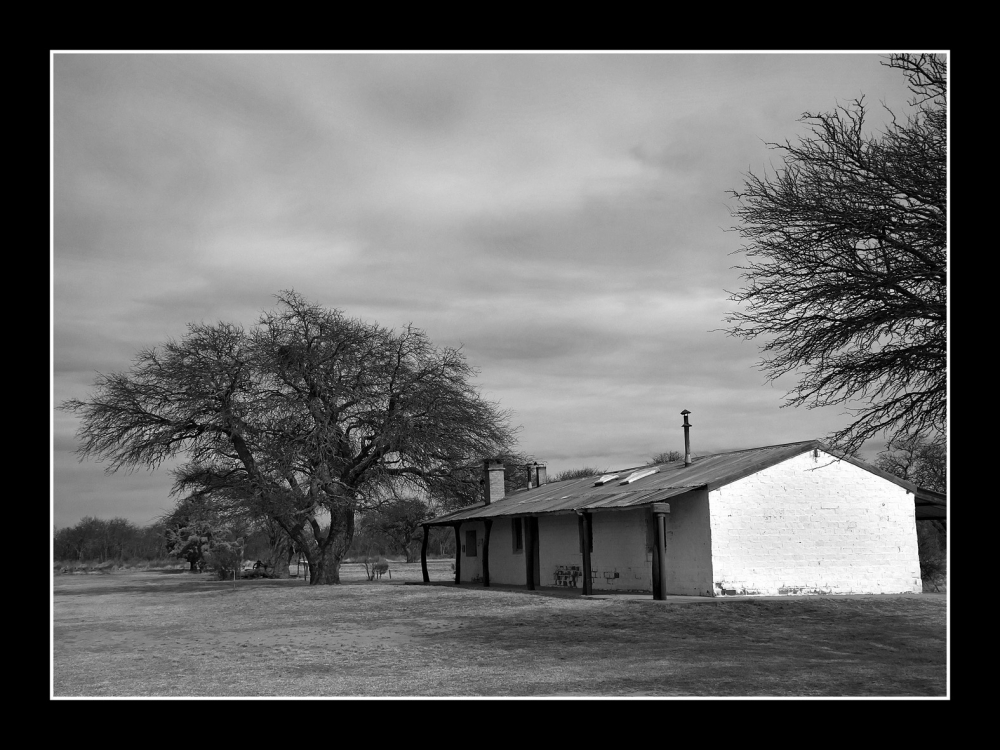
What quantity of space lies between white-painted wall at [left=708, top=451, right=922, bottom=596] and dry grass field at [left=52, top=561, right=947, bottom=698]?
1557 mm

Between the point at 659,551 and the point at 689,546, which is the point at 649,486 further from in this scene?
the point at 659,551

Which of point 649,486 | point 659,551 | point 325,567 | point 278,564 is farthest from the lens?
point 278,564

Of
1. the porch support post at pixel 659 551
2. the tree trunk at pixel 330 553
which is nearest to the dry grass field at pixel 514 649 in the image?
the porch support post at pixel 659 551

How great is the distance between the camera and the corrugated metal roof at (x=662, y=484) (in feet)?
76.0

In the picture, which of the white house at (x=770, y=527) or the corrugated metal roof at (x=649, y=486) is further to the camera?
the corrugated metal roof at (x=649, y=486)

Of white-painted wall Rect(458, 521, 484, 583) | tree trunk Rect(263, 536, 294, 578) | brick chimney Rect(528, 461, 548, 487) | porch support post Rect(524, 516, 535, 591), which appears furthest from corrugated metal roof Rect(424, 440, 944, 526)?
tree trunk Rect(263, 536, 294, 578)

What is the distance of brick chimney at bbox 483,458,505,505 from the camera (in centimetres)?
3659

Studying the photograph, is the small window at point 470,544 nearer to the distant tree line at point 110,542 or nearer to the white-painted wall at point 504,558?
the white-painted wall at point 504,558

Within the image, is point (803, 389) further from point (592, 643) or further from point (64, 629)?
point (64, 629)

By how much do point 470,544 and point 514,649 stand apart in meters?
24.6

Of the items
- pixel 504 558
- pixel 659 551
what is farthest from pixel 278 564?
pixel 659 551

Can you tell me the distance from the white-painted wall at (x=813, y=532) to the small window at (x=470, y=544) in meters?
14.5

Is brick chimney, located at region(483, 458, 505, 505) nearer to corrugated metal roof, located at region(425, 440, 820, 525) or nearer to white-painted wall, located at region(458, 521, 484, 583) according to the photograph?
corrugated metal roof, located at region(425, 440, 820, 525)

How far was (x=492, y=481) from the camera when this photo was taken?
36.7m
